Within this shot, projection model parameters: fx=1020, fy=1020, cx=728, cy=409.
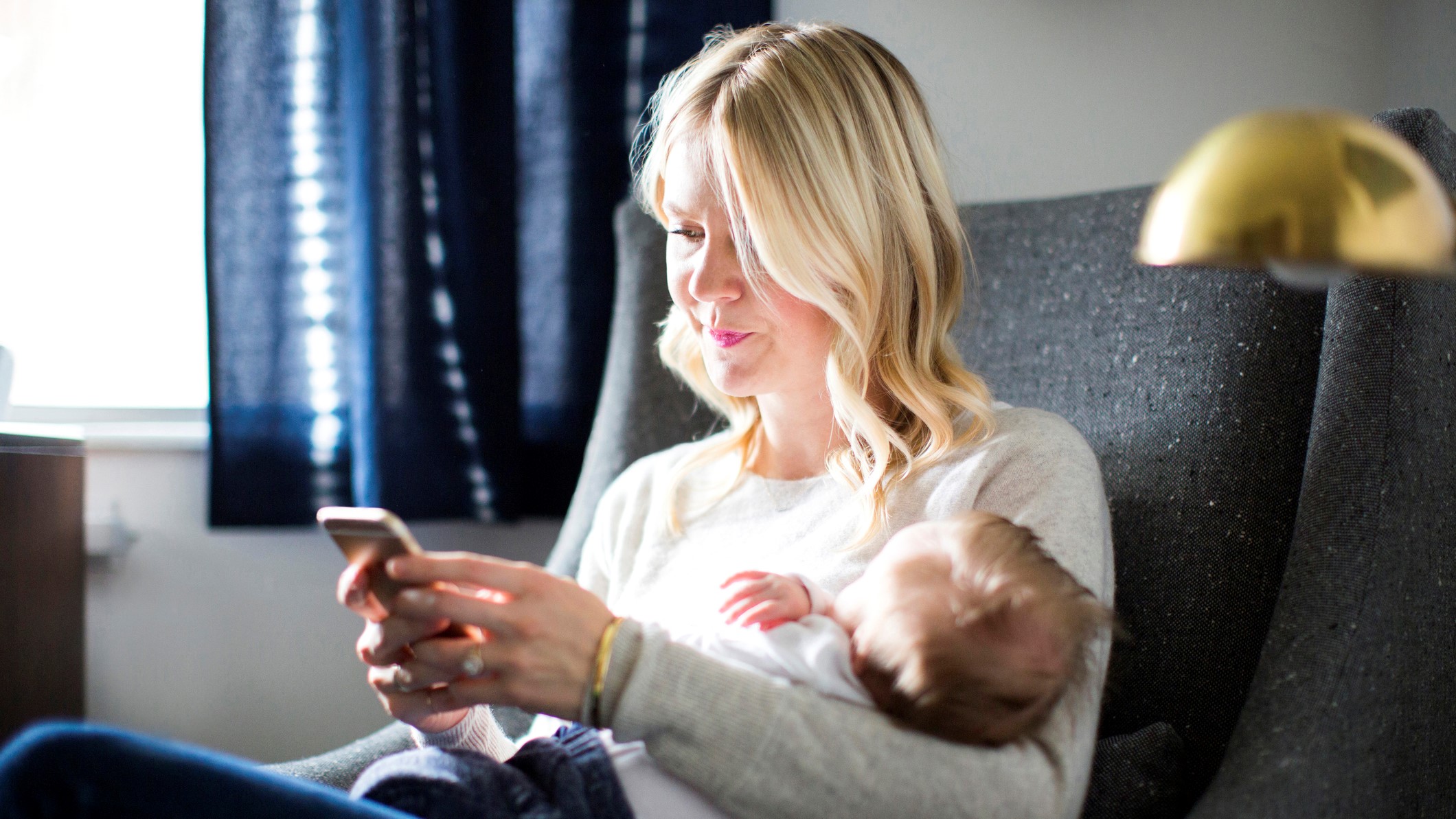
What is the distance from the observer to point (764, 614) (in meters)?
0.91

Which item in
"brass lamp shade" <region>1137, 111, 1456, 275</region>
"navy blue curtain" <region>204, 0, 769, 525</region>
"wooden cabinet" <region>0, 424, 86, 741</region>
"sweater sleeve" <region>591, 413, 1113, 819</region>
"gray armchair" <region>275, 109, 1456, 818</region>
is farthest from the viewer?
"navy blue curtain" <region>204, 0, 769, 525</region>

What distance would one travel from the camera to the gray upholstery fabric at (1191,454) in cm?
108

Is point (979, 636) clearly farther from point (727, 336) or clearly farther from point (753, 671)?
point (727, 336)

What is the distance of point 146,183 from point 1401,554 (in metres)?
2.01

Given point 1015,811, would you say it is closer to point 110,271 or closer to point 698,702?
point 698,702

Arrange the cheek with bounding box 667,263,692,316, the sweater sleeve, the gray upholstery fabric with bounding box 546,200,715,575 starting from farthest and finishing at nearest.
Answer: the gray upholstery fabric with bounding box 546,200,715,575, the cheek with bounding box 667,263,692,316, the sweater sleeve

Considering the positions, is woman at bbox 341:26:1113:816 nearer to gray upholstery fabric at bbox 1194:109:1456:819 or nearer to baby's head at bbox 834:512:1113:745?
baby's head at bbox 834:512:1113:745

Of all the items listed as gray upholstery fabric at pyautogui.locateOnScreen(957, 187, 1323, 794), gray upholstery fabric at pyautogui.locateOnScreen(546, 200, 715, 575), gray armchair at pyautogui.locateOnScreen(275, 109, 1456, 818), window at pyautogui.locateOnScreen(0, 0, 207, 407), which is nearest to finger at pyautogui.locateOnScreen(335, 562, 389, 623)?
gray armchair at pyautogui.locateOnScreen(275, 109, 1456, 818)

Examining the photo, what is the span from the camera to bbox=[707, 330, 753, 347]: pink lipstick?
1.16 metres

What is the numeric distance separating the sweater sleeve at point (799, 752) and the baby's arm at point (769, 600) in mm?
102

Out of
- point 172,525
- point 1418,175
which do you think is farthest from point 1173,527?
point 172,525

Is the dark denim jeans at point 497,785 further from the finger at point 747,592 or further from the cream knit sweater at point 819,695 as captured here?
the finger at point 747,592

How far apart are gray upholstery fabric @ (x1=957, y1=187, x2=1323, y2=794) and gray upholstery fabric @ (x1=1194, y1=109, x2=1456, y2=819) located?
12 centimetres

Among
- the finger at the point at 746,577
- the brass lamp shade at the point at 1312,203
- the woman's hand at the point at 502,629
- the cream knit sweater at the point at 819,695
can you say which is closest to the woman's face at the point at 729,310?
the cream knit sweater at the point at 819,695
